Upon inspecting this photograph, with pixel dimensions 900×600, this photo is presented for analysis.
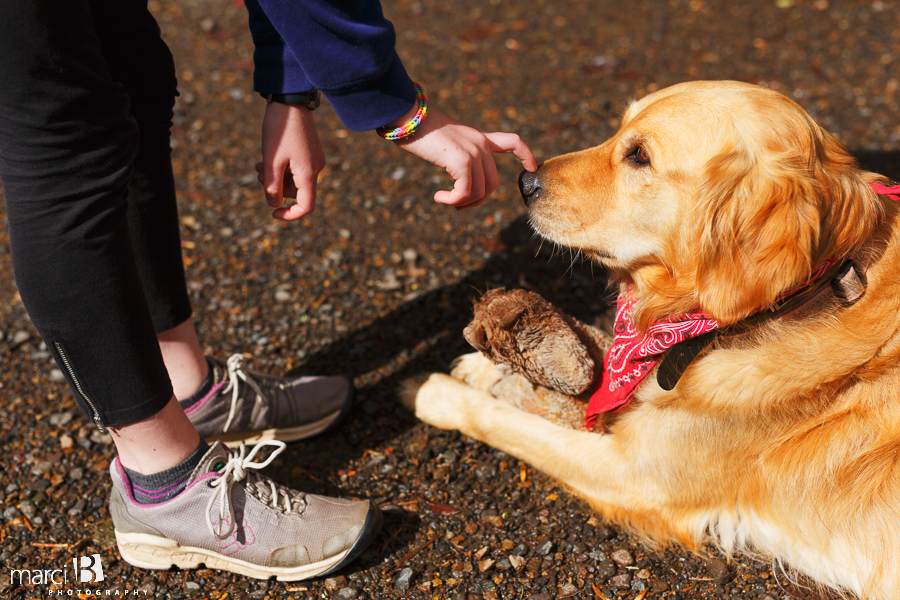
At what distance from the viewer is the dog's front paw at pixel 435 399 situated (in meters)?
2.58

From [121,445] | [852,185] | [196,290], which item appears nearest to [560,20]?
[196,290]

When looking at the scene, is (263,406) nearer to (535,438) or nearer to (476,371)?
(476,371)

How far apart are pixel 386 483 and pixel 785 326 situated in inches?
56.4

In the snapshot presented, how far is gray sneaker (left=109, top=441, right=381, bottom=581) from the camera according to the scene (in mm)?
1959

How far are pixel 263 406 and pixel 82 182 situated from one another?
45.5 inches

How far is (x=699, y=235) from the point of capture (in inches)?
73.7

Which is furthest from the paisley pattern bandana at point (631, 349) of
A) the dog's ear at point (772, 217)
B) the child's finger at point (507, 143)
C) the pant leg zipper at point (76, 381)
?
the pant leg zipper at point (76, 381)

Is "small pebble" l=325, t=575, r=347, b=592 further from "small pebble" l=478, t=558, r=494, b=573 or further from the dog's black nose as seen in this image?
the dog's black nose

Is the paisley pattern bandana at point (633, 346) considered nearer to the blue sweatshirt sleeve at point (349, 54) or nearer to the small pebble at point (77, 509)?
the blue sweatshirt sleeve at point (349, 54)

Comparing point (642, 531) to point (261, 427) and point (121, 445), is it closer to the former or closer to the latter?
→ point (261, 427)

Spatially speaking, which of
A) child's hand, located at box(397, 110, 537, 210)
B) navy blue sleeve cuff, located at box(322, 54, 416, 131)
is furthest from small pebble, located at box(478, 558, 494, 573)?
navy blue sleeve cuff, located at box(322, 54, 416, 131)

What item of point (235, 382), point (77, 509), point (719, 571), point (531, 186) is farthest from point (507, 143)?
point (77, 509)

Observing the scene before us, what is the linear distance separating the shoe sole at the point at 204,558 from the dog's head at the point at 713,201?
1181 mm

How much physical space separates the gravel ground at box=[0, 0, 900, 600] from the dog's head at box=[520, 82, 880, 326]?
0.89m
